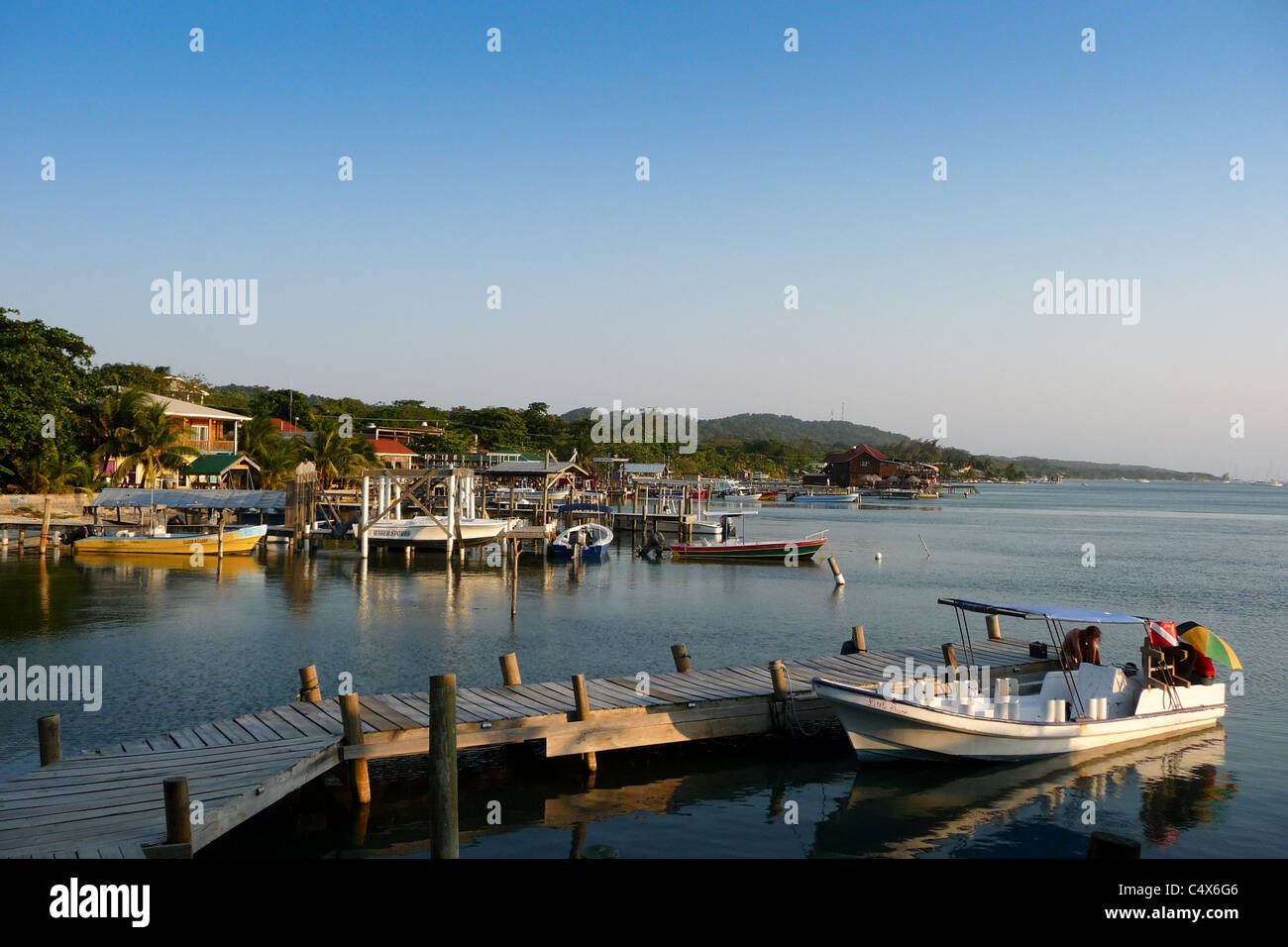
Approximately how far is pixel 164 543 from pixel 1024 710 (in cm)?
4268

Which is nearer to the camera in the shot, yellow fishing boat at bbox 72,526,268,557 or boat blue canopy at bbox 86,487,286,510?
yellow fishing boat at bbox 72,526,268,557

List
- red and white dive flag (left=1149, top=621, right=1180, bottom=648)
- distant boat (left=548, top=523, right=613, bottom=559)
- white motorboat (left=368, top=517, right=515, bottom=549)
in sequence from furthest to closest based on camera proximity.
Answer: white motorboat (left=368, top=517, right=515, bottom=549) < distant boat (left=548, top=523, right=613, bottom=559) < red and white dive flag (left=1149, top=621, right=1180, bottom=648)

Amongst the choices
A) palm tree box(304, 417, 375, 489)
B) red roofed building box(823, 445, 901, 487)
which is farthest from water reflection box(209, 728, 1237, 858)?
red roofed building box(823, 445, 901, 487)

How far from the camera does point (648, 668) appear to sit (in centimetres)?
2389

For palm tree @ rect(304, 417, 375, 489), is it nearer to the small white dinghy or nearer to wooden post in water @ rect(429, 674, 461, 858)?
the small white dinghy

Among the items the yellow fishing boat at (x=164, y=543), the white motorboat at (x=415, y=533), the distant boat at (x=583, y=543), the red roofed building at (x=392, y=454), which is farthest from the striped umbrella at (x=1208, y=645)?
the red roofed building at (x=392, y=454)

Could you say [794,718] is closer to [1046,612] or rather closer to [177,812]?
[1046,612]

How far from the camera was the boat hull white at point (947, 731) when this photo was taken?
49.6 feet

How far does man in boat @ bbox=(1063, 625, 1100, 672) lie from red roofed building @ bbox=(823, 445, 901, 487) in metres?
171

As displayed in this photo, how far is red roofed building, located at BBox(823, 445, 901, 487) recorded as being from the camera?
613ft

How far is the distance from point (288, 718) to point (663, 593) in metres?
25.4

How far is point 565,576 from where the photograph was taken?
43.7 metres

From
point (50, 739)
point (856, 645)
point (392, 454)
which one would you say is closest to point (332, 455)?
point (392, 454)
